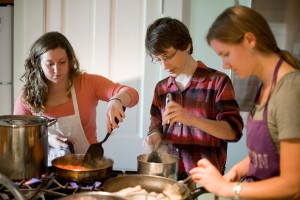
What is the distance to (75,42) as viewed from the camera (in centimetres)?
257

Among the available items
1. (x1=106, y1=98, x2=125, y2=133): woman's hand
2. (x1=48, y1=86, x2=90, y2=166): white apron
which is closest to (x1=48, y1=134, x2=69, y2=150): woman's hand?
(x1=48, y1=86, x2=90, y2=166): white apron

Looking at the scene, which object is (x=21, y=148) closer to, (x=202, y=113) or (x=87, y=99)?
(x=87, y=99)

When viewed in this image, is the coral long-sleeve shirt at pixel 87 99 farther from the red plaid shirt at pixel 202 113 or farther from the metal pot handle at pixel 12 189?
the metal pot handle at pixel 12 189

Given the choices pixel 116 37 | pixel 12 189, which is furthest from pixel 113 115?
pixel 116 37

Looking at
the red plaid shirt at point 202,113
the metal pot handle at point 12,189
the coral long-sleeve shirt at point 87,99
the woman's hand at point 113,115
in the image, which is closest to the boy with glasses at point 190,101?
the red plaid shirt at point 202,113

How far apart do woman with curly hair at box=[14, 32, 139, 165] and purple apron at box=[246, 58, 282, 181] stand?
2.21 feet

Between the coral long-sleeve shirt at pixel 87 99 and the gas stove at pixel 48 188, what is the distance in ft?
1.49

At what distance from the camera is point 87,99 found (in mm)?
1719

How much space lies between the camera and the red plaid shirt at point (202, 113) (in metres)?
1.46

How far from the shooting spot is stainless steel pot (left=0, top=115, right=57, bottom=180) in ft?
3.79

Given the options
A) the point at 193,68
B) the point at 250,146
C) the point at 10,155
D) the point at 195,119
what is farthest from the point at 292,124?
the point at 10,155

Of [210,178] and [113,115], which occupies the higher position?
[113,115]

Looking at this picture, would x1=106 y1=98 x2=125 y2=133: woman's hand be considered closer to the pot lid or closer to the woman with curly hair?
the woman with curly hair

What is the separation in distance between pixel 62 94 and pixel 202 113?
703mm
